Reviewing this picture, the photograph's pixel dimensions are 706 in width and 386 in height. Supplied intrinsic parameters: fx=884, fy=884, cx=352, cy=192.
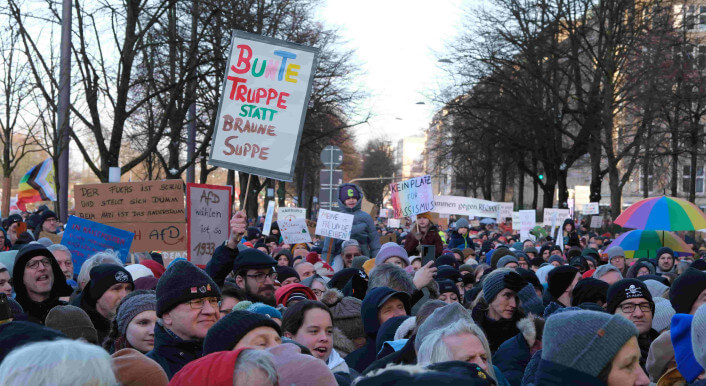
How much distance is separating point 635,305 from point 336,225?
210 inches

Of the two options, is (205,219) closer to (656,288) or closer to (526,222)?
(656,288)

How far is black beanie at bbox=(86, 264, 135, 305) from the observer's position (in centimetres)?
575

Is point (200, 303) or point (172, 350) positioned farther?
point (200, 303)

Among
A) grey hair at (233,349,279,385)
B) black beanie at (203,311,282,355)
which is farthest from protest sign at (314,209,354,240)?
Answer: grey hair at (233,349,279,385)

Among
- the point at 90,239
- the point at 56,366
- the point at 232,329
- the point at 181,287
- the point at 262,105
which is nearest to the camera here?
the point at 56,366

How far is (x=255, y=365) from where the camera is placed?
270 cm

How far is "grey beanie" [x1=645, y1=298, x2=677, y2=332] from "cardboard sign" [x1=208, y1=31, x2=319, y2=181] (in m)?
3.55

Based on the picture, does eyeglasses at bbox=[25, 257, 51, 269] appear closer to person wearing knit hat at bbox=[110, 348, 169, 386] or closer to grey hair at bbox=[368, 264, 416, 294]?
grey hair at bbox=[368, 264, 416, 294]

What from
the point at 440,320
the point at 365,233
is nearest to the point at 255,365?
the point at 440,320

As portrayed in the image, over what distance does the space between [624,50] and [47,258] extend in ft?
101

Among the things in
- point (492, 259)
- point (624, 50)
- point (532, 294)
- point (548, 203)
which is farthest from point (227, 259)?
point (548, 203)

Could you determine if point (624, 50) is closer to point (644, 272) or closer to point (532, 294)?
point (644, 272)

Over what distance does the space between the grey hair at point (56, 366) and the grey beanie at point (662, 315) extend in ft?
15.7

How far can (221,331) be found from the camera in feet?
11.3
